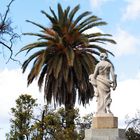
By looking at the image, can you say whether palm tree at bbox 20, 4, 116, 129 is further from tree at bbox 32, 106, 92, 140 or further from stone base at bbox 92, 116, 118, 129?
stone base at bbox 92, 116, 118, 129

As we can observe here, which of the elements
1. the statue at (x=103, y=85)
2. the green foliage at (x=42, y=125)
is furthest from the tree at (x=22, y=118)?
the statue at (x=103, y=85)

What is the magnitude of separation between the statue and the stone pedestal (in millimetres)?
331

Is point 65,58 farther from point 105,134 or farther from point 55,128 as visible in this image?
point 105,134

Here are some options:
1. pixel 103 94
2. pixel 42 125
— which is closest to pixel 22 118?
pixel 42 125

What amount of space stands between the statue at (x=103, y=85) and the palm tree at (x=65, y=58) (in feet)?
59.9

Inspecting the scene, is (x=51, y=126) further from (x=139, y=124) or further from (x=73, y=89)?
(x=139, y=124)

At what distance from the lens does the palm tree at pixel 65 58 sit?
39.1 m

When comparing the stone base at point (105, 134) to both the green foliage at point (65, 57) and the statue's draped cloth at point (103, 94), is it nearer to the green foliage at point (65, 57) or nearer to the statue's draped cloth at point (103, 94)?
the statue's draped cloth at point (103, 94)

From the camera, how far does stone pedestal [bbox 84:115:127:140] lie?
18.4 m

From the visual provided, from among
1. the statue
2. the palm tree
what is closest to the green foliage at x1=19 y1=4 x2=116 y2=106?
the palm tree

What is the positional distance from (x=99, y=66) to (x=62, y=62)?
20.2 meters

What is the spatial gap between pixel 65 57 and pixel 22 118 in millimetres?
8310

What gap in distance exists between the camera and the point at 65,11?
4228cm

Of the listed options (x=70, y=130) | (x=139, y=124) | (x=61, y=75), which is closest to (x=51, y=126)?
(x=70, y=130)
